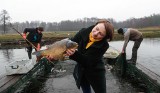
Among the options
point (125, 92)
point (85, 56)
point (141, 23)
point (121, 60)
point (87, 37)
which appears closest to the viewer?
point (85, 56)

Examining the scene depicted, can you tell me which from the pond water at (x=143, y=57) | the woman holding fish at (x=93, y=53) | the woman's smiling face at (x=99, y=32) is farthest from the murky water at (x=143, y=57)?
the woman's smiling face at (x=99, y=32)

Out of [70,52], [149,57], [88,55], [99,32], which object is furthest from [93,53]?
[149,57]

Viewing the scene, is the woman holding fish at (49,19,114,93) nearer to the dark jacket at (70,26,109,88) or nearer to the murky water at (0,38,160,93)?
the dark jacket at (70,26,109,88)

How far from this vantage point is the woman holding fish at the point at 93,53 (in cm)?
383

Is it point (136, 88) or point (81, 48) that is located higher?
point (81, 48)

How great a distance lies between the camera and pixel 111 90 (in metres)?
8.02

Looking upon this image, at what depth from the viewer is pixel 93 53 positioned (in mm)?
3867

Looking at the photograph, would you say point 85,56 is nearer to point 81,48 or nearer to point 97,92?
point 81,48

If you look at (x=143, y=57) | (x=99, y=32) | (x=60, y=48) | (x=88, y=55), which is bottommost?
(x=143, y=57)

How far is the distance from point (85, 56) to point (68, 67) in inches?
337

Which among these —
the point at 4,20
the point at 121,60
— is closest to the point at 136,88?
the point at 121,60

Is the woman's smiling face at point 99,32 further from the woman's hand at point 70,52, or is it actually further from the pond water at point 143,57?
the pond water at point 143,57

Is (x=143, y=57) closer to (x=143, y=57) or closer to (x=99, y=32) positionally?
(x=143, y=57)

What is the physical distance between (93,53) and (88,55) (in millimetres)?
83
